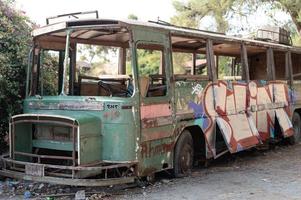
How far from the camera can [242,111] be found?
11.0 metres

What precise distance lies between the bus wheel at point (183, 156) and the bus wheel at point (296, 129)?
19.1 feet

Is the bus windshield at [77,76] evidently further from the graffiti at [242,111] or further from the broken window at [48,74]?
the graffiti at [242,111]

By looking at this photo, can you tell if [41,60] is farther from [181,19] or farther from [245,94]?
[181,19]

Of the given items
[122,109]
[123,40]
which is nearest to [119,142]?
[122,109]

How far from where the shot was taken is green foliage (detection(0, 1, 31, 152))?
9533mm

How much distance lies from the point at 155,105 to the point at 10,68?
3.30 metres

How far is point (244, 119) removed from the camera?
11031mm

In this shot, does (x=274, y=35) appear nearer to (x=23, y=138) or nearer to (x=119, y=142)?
(x=119, y=142)

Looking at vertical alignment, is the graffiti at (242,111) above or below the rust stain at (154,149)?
above

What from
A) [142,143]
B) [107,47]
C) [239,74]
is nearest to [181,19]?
[239,74]

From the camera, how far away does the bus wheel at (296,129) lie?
14.2 meters

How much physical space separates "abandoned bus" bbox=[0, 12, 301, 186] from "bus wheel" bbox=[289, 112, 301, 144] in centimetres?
351

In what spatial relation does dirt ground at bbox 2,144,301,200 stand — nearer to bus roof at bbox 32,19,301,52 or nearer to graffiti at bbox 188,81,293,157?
graffiti at bbox 188,81,293,157

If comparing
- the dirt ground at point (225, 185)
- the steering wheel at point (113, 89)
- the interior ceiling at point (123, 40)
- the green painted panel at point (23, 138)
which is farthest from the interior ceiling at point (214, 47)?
the green painted panel at point (23, 138)
